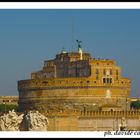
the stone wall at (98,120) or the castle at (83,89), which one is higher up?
the castle at (83,89)

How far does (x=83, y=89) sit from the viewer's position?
19031mm

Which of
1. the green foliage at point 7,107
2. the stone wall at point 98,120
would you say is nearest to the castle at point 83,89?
the green foliage at point 7,107

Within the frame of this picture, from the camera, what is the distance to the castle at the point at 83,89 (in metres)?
19.0

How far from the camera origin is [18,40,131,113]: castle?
19031 mm

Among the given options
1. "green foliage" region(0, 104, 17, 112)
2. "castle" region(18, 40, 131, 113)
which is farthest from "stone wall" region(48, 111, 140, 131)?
"green foliage" region(0, 104, 17, 112)

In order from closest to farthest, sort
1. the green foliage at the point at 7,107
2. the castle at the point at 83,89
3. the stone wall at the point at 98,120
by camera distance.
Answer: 1. the stone wall at the point at 98,120
2. the castle at the point at 83,89
3. the green foliage at the point at 7,107

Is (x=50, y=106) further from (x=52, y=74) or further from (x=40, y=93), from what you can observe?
(x=52, y=74)

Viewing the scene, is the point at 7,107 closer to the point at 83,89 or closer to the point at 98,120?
the point at 83,89


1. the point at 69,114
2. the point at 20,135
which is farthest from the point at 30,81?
the point at 20,135

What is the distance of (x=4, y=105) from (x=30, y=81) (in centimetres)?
304

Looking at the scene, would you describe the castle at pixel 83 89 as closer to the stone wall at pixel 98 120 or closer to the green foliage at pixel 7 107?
the green foliage at pixel 7 107

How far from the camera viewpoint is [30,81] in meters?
19.6

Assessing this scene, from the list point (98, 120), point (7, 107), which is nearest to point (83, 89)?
point (98, 120)

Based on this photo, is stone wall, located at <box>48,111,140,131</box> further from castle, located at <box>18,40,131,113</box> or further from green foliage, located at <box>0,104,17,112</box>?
green foliage, located at <box>0,104,17,112</box>
